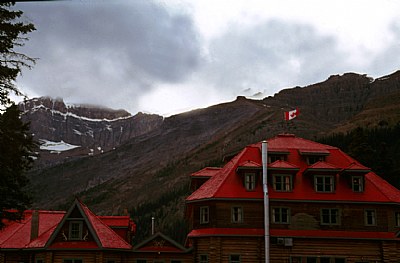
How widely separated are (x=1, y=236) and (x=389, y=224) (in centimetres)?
3268

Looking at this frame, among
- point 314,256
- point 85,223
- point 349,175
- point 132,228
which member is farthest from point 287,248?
point 132,228

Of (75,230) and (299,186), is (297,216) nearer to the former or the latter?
(299,186)

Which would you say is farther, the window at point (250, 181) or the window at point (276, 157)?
the window at point (276, 157)

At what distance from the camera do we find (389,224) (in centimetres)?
4378

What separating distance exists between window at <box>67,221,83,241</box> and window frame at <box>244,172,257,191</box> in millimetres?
13378

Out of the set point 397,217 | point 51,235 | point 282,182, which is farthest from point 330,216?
point 51,235

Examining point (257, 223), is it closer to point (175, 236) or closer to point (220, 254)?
point (220, 254)

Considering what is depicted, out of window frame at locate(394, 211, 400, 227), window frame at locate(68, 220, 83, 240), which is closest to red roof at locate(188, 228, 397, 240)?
window frame at locate(394, 211, 400, 227)

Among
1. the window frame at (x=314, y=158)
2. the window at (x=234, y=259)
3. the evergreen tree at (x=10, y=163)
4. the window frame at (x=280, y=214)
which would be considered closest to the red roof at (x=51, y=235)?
the evergreen tree at (x=10, y=163)

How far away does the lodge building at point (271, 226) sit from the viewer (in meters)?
42.4

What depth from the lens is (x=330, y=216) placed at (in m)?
43.6

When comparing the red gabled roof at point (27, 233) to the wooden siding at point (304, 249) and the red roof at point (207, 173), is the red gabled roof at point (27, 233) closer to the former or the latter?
the wooden siding at point (304, 249)

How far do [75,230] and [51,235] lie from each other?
1.86 m

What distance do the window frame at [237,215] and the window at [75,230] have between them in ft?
39.3
